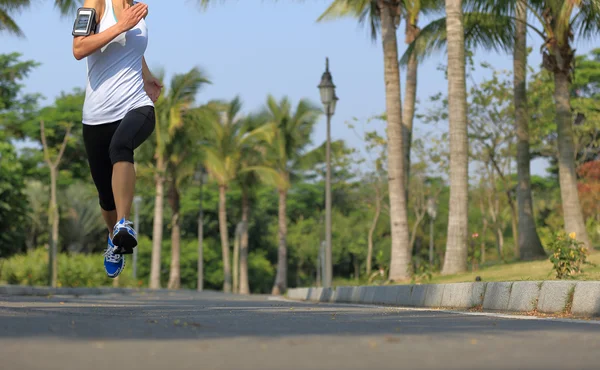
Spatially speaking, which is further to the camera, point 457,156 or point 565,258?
point 457,156

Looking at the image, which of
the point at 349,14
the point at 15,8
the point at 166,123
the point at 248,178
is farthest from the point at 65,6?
the point at 248,178

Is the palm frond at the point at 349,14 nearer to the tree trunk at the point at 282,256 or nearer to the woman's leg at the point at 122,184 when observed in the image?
the woman's leg at the point at 122,184

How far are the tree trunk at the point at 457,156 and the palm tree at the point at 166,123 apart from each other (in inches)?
1174

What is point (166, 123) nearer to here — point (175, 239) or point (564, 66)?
point (175, 239)

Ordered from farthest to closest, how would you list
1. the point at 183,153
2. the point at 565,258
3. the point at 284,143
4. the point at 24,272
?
the point at 284,143, the point at 183,153, the point at 24,272, the point at 565,258

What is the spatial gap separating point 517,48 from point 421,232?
47984 millimetres

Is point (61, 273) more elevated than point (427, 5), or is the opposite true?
point (427, 5)

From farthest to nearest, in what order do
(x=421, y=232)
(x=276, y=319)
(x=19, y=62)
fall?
(x=421, y=232) → (x=19, y=62) → (x=276, y=319)

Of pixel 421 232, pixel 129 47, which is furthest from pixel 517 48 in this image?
pixel 421 232

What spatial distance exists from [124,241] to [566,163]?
746 inches

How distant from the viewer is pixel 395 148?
23.9 m

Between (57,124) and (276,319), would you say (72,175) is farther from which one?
(276,319)

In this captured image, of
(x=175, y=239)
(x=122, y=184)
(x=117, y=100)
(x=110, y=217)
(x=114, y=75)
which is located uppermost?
(x=175, y=239)

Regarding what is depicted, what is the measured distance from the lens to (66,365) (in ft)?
12.7
